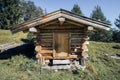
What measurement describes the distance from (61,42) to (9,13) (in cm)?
3270

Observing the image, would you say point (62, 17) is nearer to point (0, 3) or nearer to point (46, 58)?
point (46, 58)

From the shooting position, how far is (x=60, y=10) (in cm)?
1650

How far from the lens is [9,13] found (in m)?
47.7

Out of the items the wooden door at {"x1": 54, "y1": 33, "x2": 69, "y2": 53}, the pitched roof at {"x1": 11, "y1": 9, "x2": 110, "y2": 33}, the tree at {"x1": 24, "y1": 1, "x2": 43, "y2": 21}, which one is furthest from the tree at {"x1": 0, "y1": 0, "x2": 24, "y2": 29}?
the tree at {"x1": 24, "y1": 1, "x2": 43, "y2": 21}

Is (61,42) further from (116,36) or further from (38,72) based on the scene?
(116,36)

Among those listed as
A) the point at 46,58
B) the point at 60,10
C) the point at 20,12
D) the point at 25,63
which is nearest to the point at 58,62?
the point at 46,58

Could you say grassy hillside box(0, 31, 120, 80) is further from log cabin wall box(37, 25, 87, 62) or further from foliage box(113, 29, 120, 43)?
foliage box(113, 29, 120, 43)

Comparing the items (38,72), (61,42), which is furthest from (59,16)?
(38,72)

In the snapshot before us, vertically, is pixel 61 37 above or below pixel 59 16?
below

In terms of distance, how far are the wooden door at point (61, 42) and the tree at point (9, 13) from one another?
3176cm

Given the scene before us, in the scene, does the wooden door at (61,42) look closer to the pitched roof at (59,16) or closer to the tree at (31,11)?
the pitched roof at (59,16)

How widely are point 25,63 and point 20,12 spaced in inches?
1310

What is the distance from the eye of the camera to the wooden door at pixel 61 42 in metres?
17.1

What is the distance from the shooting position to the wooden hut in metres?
16.7
